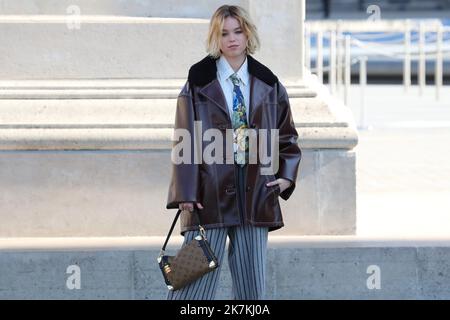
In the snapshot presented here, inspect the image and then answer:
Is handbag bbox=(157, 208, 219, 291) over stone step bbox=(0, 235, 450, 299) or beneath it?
over

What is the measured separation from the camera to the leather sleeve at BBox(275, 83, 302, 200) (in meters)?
5.20

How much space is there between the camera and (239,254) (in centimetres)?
514

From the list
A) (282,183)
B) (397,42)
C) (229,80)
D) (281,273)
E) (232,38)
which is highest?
(397,42)

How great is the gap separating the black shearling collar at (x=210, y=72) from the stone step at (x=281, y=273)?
5.39 ft

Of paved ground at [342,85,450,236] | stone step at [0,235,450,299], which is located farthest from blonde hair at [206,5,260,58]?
paved ground at [342,85,450,236]

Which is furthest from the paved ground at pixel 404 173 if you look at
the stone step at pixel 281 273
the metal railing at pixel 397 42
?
the metal railing at pixel 397 42

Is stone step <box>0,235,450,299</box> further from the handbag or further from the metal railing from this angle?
the metal railing

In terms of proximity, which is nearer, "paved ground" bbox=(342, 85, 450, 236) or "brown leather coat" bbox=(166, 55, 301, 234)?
"brown leather coat" bbox=(166, 55, 301, 234)

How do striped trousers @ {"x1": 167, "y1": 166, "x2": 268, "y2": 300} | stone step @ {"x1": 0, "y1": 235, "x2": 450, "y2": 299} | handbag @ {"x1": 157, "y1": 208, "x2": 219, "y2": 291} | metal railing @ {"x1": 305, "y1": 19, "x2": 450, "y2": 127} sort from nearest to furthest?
handbag @ {"x1": 157, "y1": 208, "x2": 219, "y2": 291} < striped trousers @ {"x1": 167, "y1": 166, "x2": 268, "y2": 300} < stone step @ {"x1": 0, "y1": 235, "x2": 450, "y2": 299} < metal railing @ {"x1": 305, "y1": 19, "x2": 450, "y2": 127}

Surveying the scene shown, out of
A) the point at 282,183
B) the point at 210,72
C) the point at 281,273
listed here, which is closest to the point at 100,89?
the point at 281,273

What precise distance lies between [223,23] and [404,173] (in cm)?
581

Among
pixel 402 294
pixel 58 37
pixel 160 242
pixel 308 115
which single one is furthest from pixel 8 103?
pixel 402 294

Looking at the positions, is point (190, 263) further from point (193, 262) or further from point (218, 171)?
point (218, 171)
